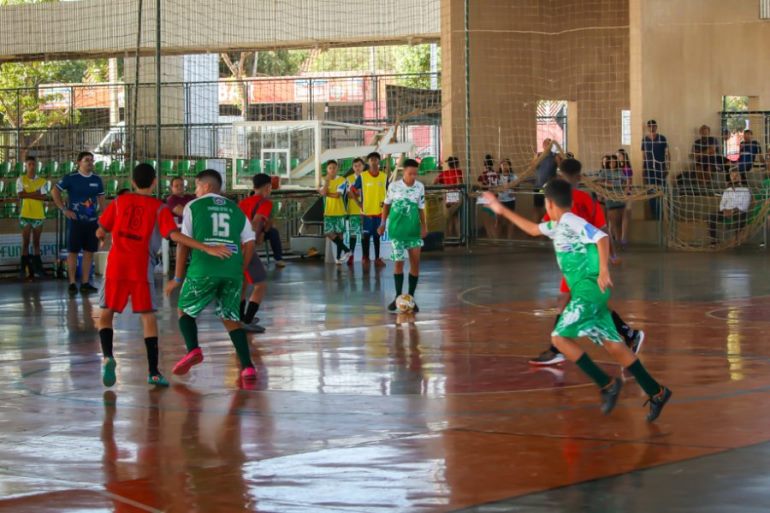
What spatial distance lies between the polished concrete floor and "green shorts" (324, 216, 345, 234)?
26.5 ft

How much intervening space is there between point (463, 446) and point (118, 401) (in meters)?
3.09

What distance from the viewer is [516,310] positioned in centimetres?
1573

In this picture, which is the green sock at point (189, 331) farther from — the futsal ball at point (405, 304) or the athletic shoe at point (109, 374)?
the futsal ball at point (405, 304)

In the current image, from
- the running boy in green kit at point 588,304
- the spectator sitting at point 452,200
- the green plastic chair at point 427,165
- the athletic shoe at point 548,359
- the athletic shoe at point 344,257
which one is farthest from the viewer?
the green plastic chair at point 427,165

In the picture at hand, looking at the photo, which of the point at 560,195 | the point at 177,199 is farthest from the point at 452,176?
the point at 560,195

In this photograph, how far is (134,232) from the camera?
407 inches

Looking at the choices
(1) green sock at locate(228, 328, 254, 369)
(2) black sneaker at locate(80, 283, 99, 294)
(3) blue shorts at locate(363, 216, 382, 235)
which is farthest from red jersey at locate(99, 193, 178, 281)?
(3) blue shorts at locate(363, 216, 382, 235)

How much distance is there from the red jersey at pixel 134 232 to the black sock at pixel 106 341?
0.50 metres

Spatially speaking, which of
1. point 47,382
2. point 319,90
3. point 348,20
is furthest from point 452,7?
point 47,382

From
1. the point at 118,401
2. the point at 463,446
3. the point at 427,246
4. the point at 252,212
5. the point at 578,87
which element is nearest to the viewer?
the point at 463,446

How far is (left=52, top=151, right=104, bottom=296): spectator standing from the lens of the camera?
61.5 feet

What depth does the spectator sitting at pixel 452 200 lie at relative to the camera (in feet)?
93.6

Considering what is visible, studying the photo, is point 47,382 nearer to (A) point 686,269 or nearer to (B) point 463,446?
(B) point 463,446

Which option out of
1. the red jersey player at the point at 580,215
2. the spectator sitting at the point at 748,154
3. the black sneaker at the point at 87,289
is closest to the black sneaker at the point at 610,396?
the red jersey player at the point at 580,215
